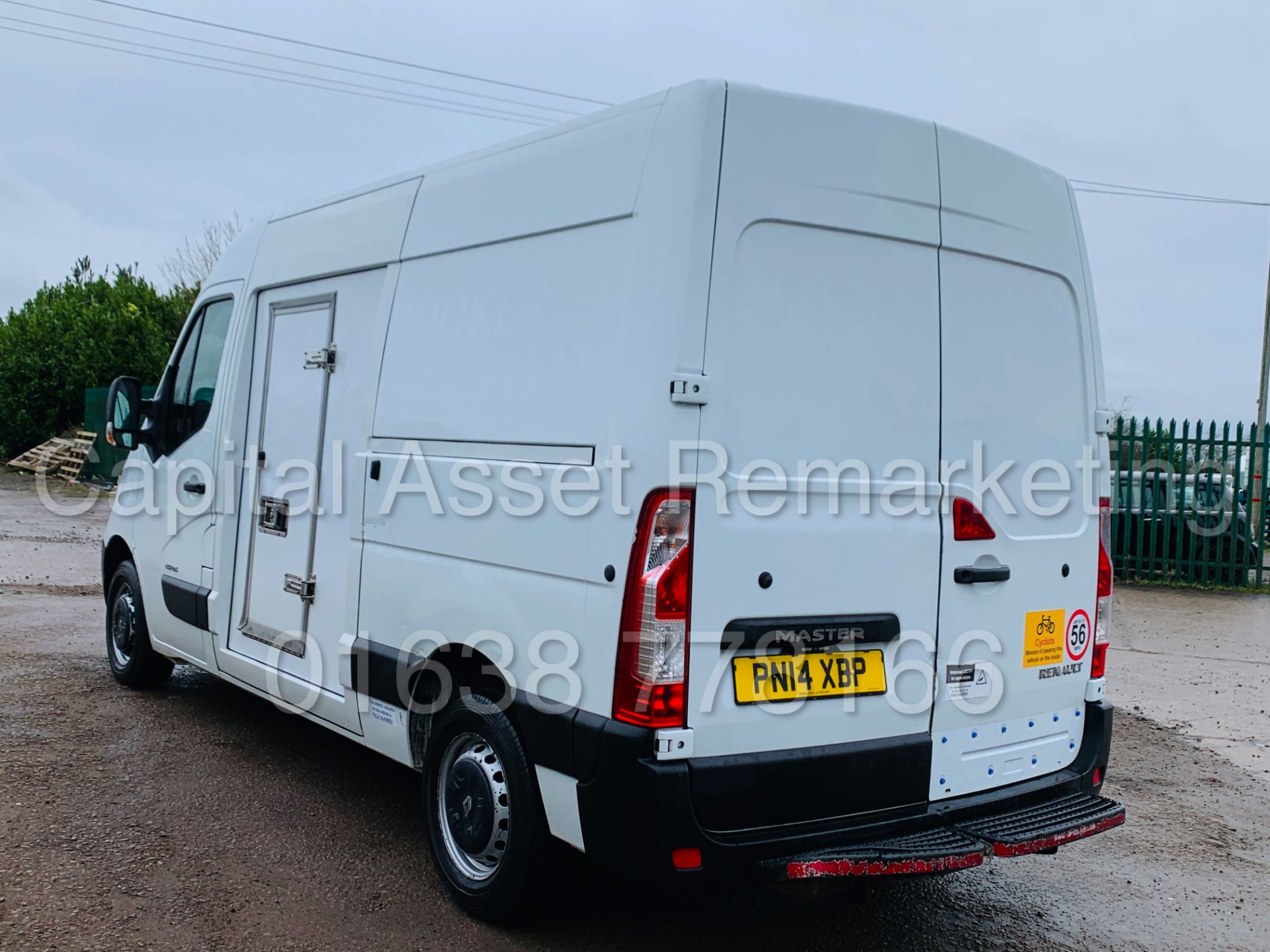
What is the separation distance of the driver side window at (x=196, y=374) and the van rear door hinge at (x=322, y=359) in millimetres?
1024

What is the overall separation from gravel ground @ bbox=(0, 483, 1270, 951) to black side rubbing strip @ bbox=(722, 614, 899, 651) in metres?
1.05

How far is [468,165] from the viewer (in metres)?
4.13

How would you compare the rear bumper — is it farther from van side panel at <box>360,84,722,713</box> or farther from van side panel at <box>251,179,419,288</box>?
van side panel at <box>251,179,419,288</box>

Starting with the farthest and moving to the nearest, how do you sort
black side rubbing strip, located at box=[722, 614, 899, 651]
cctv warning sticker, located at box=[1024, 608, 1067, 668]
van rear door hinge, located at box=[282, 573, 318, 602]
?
van rear door hinge, located at box=[282, 573, 318, 602]
cctv warning sticker, located at box=[1024, 608, 1067, 668]
black side rubbing strip, located at box=[722, 614, 899, 651]

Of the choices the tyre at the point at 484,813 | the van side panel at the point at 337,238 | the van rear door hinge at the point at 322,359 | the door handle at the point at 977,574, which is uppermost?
the van side panel at the point at 337,238

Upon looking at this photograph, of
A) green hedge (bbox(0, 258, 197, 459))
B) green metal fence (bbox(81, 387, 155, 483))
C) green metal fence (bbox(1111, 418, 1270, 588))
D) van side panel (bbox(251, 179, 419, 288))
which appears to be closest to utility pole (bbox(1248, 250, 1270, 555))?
green metal fence (bbox(1111, 418, 1270, 588))

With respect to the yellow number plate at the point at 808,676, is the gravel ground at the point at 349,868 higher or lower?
lower

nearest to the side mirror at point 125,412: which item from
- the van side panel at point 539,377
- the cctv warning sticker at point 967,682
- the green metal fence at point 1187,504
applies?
the van side panel at point 539,377

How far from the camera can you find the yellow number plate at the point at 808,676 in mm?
3209

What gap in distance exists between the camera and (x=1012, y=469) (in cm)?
383

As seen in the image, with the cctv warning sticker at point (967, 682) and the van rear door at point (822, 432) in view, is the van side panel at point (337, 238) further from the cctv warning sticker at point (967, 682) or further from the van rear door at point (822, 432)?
the cctv warning sticker at point (967, 682)

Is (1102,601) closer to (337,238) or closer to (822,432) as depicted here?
(822,432)

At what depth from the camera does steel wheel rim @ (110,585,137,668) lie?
6520 millimetres

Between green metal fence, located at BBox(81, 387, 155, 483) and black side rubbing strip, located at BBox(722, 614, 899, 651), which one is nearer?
black side rubbing strip, located at BBox(722, 614, 899, 651)
